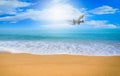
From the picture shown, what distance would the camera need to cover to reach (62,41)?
11.1 ft

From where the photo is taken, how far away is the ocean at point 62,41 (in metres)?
3.36

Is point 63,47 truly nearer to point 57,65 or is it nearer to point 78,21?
point 57,65

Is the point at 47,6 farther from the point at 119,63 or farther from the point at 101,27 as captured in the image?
the point at 119,63

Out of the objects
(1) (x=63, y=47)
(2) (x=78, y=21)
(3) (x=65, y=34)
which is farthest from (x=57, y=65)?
(2) (x=78, y=21)

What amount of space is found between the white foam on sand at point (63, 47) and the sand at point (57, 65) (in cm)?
7

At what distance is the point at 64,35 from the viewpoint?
3.41m

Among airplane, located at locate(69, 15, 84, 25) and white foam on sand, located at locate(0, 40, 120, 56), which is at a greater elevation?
airplane, located at locate(69, 15, 84, 25)

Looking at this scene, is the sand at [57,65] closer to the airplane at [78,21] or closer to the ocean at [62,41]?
the ocean at [62,41]

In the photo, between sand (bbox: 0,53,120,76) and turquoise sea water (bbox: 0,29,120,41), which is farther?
turquoise sea water (bbox: 0,29,120,41)

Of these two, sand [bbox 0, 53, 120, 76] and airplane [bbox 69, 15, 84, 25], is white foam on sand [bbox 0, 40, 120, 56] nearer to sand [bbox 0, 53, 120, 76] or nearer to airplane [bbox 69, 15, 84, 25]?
sand [bbox 0, 53, 120, 76]

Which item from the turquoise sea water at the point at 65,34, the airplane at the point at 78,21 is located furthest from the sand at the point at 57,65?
the airplane at the point at 78,21

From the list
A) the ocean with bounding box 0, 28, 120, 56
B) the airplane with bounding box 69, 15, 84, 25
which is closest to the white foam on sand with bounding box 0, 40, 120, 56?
the ocean with bounding box 0, 28, 120, 56

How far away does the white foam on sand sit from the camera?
11.0ft

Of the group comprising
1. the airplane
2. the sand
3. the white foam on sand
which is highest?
the airplane
